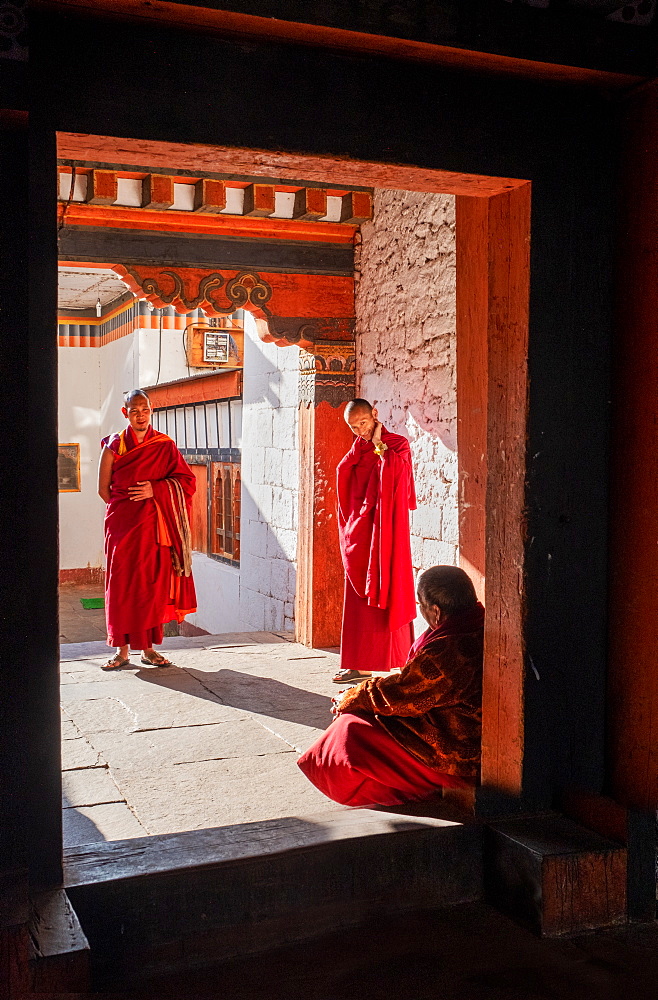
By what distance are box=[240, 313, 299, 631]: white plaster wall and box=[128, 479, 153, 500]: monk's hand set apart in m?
1.71

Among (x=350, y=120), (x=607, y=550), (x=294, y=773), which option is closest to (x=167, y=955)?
(x=294, y=773)

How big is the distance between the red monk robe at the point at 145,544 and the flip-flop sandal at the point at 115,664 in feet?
A: 0.43

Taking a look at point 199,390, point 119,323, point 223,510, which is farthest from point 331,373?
point 119,323

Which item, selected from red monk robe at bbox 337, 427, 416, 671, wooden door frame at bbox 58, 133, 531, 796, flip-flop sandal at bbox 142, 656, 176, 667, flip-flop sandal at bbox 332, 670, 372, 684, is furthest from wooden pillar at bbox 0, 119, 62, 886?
flip-flop sandal at bbox 142, 656, 176, 667

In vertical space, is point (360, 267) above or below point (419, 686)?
above

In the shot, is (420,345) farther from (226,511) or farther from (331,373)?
(226,511)

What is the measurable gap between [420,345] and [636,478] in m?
2.76

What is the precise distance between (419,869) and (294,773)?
45.4 inches

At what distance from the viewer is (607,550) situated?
9.52 ft

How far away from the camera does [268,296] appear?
21.1ft

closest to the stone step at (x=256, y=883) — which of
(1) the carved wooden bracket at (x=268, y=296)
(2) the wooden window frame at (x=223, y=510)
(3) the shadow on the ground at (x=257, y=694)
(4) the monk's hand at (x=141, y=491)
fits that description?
(3) the shadow on the ground at (x=257, y=694)

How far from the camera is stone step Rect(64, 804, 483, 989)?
238 centimetres

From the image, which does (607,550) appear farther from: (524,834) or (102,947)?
(102,947)

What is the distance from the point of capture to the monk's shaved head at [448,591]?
3102 mm
